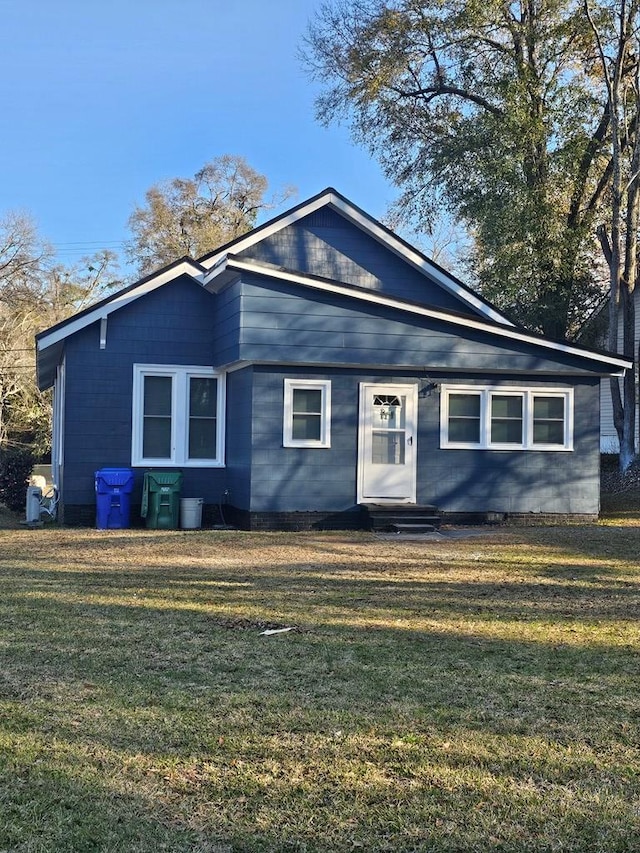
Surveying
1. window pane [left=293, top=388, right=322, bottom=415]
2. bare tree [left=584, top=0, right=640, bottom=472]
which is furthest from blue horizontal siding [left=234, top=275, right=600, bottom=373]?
bare tree [left=584, top=0, right=640, bottom=472]

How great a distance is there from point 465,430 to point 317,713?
10612mm

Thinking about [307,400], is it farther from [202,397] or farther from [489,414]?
[489,414]

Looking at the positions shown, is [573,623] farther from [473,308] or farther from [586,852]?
[473,308]

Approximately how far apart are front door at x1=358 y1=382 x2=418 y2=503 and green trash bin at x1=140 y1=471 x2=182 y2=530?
311 cm

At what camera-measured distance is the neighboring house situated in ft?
45.4

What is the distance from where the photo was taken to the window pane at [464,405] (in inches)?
587

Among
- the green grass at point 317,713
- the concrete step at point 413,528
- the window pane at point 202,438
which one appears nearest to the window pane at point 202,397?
the window pane at point 202,438

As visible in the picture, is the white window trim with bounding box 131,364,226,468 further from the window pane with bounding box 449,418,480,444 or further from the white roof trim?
the window pane with bounding box 449,418,480,444

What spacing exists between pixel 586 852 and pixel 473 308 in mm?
14410

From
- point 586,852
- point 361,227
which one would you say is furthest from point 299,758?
point 361,227

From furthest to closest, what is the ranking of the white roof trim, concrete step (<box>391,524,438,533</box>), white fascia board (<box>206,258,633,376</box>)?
the white roof trim
concrete step (<box>391,524,438,533</box>)
white fascia board (<box>206,258,633,376</box>)

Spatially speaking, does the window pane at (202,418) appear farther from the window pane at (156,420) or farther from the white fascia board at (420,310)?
the white fascia board at (420,310)

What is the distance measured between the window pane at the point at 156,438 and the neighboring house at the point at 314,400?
1.0 inches

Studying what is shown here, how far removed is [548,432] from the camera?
15.2 meters
